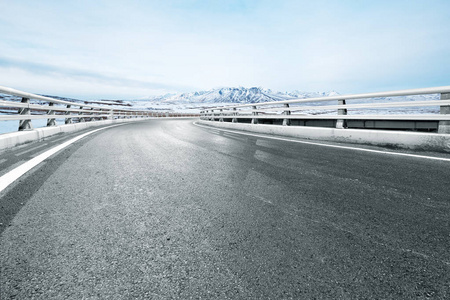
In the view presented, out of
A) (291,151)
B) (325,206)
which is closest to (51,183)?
(325,206)

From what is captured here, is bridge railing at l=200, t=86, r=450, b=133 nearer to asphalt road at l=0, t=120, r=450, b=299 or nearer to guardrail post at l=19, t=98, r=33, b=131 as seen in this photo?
asphalt road at l=0, t=120, r=450, b=299

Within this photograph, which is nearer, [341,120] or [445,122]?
[445,122]

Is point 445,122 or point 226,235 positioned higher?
point 445,122

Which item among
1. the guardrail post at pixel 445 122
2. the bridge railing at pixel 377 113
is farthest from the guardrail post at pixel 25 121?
the guardrail post at pixel 445 122

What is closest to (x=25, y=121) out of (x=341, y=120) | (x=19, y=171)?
(x=19, y=171)

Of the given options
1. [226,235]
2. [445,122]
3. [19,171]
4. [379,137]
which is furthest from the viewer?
[379,137]

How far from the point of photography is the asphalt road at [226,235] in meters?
1.43

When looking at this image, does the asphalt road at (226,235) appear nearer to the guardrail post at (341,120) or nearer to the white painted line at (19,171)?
the white painted line at (19,171)

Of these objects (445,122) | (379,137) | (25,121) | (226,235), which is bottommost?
(226,235)

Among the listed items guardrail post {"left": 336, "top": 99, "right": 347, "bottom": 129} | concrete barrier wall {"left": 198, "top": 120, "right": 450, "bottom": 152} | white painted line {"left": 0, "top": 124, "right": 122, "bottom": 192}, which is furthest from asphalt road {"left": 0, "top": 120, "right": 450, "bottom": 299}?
guardrail post {"left": 336, "top": 99, "right": 347, "bottom": 129}

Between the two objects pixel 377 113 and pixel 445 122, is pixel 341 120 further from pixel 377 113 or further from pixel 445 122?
pixel 445 122

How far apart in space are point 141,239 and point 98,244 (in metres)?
0.27

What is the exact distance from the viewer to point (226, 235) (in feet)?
6.56

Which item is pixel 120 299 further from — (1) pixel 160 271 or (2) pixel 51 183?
(2) pixel 51 183
